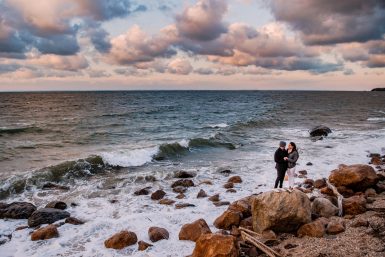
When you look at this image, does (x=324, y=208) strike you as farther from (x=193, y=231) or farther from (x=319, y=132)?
(x=319, y=132)

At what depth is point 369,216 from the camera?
10.7 meters

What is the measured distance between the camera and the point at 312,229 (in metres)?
9.74

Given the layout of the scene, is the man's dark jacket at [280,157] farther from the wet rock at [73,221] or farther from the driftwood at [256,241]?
the wet rock at [73,221]

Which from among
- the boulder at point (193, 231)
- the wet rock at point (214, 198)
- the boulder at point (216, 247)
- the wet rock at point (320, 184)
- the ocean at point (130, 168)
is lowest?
the ocean at point (130, 168)

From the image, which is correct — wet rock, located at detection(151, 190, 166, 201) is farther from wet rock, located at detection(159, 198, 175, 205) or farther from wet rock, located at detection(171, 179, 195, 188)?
wet rock, located at detection(171, 179, 195, 188)

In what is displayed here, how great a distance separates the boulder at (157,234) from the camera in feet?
34.3

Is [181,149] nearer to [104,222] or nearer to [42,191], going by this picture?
[42,191]

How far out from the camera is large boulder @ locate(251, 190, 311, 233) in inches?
390

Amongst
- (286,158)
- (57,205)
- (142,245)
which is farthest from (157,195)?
(286,158)

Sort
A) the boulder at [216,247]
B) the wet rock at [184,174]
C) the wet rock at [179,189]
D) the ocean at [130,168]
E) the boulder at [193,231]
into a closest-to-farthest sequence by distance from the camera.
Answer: the boulder at [216,247]
the boulder at [193,231]
the ocean at [130,168]
the wet rock at [179,189]
the wet rock at [184,174]

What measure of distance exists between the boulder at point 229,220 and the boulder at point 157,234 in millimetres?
1629

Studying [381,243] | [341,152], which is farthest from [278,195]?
[341,152]

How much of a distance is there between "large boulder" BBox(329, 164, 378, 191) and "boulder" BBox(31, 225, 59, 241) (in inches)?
410

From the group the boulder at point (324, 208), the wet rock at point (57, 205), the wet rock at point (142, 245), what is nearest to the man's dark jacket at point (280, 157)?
the boulder at point (324, 208)
